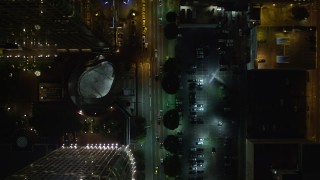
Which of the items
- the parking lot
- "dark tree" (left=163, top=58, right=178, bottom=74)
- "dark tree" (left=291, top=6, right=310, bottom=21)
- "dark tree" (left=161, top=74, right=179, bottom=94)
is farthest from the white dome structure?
"dark tree" (left=291, top=6, right=310, bottom=21)

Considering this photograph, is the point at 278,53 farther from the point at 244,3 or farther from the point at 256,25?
the point at 244,3

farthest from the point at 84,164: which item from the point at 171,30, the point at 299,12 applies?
the point at 299,12

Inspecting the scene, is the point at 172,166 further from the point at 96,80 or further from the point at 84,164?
the point at 96,80

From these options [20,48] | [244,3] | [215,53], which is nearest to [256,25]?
[244,3]

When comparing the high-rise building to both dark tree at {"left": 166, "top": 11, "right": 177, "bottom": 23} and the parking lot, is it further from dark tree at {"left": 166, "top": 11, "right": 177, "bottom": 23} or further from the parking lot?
dark tree at {"left": 166, "top": 11, "right": 177, "bottom": 23}

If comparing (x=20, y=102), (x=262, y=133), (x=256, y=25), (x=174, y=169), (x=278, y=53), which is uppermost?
(x=256, y=25)

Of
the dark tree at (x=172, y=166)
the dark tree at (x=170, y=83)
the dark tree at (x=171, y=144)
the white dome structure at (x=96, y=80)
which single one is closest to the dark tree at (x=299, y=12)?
the dark tree at (x=170, y=83)
